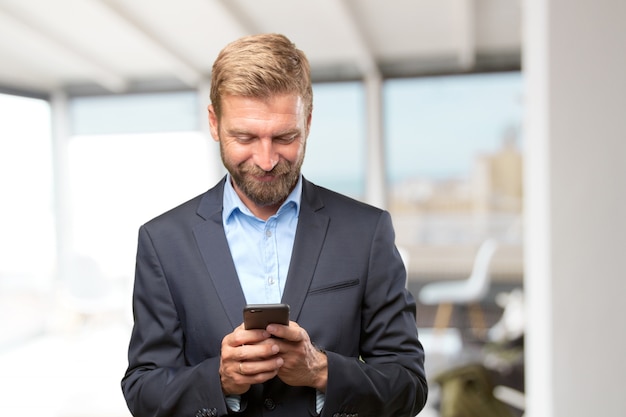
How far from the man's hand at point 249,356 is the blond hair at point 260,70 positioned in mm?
362

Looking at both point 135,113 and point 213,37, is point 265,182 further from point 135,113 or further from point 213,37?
point 135,113

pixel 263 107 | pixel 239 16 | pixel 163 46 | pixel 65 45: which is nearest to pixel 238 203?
pixel 263 107

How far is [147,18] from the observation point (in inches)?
206

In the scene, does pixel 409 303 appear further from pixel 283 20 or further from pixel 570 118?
pixel 283 20

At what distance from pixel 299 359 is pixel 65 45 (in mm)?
5498

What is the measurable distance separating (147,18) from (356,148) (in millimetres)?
3258

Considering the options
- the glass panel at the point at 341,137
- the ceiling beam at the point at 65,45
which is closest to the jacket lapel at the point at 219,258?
the ceiling beam at the point at 65,45

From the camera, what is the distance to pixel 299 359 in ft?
3.48

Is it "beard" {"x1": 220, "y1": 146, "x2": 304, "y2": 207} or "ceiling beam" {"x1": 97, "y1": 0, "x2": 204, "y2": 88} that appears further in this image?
"ceiling beam" {"x1": 97, "y1": 0, "x2": 204, "y2": 88}

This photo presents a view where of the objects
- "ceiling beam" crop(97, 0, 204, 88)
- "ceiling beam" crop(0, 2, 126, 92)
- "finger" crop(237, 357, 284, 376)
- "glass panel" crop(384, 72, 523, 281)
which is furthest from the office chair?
"finger" crop(237, 357, 284, 376)

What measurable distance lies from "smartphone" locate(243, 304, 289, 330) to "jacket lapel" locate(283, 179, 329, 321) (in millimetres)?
147

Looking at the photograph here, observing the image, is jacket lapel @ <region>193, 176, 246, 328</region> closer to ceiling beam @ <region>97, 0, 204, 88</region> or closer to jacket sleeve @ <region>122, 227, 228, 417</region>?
jacket sleeve @ <region>122, 227, 228, 417</region>

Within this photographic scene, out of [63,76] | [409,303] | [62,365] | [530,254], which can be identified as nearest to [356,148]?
[63,76]

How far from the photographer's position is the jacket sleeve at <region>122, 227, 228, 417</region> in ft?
3.71
